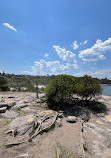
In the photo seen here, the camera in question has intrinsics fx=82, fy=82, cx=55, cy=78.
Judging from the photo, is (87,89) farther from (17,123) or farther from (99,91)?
(17,123)

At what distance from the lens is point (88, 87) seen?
5973mm

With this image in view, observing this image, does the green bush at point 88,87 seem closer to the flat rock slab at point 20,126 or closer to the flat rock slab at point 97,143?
the flat rock slab at point 97,143

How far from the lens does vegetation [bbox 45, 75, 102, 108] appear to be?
5.46 meters

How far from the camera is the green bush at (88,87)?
5988mm

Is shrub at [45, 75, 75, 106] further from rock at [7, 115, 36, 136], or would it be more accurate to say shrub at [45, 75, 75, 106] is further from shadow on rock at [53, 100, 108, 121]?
rock at [7, 115, 36, 136]

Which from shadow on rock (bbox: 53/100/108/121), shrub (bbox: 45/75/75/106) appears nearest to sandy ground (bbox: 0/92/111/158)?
shadow on rock (bbox: 53/100/108/121)

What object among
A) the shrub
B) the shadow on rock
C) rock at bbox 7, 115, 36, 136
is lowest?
the shadow on rock

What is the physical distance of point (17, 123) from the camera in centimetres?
327

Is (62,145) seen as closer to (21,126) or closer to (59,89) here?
(21,126)

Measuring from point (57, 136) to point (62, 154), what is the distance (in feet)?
2.56

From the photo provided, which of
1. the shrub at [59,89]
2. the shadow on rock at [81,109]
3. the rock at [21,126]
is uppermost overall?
the shrub at [59,89]

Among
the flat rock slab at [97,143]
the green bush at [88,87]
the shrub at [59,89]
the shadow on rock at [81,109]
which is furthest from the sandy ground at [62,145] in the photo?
the green bush at [88,87]

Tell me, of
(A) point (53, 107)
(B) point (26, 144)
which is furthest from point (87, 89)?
(B) point (26, 144)

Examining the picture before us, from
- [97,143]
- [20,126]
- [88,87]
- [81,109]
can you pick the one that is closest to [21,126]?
[20,126]
